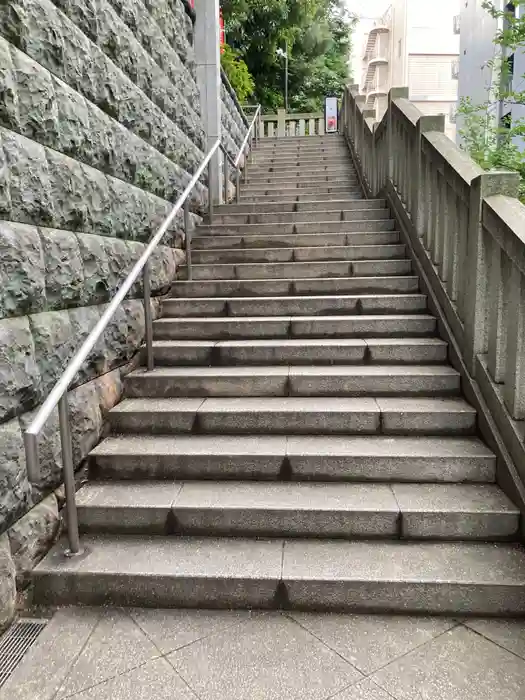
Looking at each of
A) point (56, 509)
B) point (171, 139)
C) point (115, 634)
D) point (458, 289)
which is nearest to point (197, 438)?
point (56, 509)

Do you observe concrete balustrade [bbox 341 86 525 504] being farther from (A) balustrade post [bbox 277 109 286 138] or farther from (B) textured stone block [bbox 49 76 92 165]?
(A) balustrade post [bbox 277 109 286 138]

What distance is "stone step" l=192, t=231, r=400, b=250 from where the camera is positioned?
539 cm

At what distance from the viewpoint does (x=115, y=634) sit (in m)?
2.30

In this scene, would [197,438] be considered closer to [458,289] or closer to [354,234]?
[458,289]

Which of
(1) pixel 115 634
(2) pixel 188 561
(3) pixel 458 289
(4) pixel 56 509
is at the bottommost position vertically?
(1) pixel 115 634

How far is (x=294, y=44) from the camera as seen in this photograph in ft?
61.5

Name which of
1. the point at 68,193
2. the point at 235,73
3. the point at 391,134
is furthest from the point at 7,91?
the point at 235,73

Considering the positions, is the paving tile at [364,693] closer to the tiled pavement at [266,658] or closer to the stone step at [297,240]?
the tiled pavement at [266,658]

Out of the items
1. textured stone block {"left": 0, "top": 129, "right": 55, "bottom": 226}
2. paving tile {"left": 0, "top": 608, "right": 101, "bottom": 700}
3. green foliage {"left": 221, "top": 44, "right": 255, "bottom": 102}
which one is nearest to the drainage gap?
paving tile {"left": 0, "top": 608, "right": 101, "bottom": 700}

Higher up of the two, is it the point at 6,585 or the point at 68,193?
the point at 68,193

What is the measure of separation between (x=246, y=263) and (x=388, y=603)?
354 centimetres

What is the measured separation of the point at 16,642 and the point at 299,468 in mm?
1581

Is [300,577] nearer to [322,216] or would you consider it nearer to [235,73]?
[322,216]

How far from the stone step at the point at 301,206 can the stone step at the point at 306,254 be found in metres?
1.16
